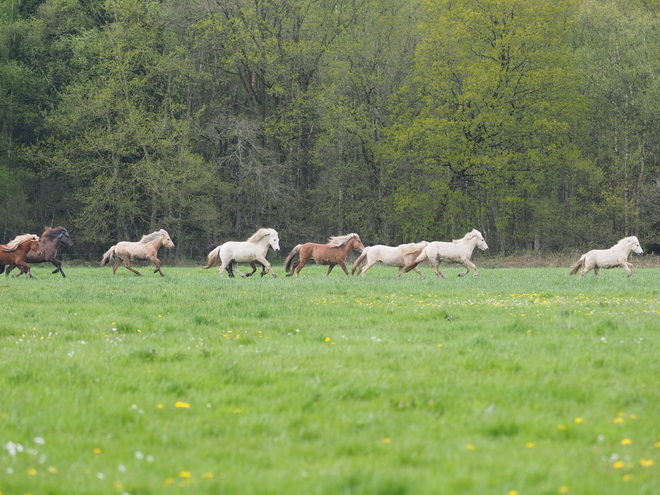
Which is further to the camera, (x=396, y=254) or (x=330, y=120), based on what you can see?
(x=330, y=120)

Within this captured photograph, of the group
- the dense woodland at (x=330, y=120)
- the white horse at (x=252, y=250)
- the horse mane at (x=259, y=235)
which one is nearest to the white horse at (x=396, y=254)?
the white horse at (x=252, y=250)

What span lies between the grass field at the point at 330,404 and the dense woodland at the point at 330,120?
34.6 m

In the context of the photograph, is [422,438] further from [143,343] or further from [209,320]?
[209,320]

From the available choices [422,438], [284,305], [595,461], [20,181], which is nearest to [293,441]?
[422,438]

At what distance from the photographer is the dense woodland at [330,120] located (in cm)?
4497

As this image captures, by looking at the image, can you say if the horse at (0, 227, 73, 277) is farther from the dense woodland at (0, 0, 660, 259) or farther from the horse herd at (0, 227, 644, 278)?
the dense woodland at (0, 0, 660, 259)

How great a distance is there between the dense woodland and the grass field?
34579 millimetres

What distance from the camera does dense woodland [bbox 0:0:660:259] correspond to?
44969mm

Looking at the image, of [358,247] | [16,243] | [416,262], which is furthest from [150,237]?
[416,262]

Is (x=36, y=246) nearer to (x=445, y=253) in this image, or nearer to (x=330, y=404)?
Answer: (x=445, y=253)

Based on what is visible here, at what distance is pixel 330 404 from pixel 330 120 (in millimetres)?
42192

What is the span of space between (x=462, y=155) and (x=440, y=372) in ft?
133

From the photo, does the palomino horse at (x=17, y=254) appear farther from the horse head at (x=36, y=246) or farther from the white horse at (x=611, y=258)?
the white horse at (x=611, y=258)

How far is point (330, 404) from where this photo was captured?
20.1ft
